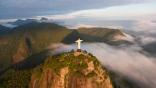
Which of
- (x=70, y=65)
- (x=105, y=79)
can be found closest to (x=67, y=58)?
Result: (x=70, y=65)

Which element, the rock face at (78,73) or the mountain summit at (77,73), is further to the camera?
the mountain summit at (77,73)

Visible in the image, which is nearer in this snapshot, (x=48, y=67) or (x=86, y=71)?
(x=86, y=71)

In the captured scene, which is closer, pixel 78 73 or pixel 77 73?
pixel 77 73

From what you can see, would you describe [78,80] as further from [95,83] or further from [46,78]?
[46,78]

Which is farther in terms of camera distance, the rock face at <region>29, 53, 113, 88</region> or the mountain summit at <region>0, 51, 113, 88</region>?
the mountain summit at <region>0, 51, 113, 88</region>

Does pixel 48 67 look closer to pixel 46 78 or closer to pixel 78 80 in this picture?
pixel 46 78

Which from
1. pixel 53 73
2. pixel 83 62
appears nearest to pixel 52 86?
pixel 53 73

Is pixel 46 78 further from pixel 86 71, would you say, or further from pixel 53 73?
pixel 86 71

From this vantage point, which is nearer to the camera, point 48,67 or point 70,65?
point 70,65
